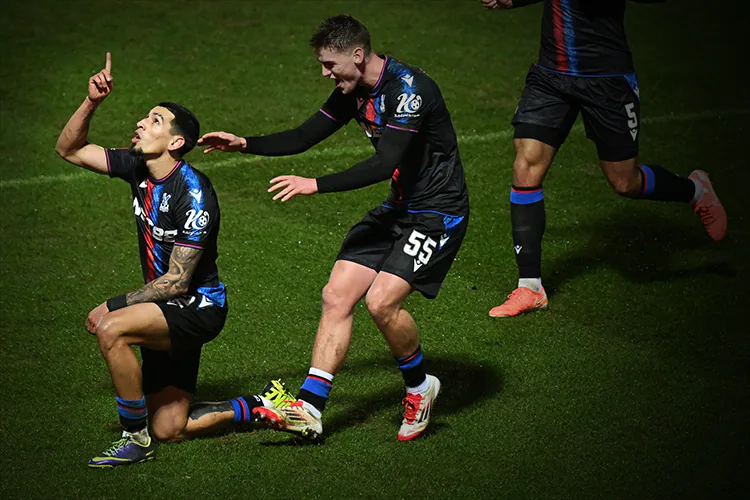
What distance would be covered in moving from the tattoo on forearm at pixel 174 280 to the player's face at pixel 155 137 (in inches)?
21.1

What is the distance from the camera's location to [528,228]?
24.5 ft

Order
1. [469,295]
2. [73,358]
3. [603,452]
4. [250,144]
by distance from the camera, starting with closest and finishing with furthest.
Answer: [603,452]
[250,144]
[73,358]
[469,295]

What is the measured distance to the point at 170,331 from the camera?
5.70 metres

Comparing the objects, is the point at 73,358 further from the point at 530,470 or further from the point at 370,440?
the point at 530,470

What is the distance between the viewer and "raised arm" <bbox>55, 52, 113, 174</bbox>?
5828 millimetres

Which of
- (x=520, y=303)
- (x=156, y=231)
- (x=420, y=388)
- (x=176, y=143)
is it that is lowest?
(x=520, y=303)

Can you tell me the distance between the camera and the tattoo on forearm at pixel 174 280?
564cm

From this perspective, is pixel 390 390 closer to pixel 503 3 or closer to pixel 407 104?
pixel 407 104

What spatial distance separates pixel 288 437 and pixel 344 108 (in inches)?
71.2

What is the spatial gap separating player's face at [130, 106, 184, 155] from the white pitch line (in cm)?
369

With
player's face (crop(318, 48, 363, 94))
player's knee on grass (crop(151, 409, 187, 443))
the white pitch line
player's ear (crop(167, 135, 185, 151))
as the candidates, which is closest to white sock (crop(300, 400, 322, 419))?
player's knee on grass (crop(151, 409, 187, 443))

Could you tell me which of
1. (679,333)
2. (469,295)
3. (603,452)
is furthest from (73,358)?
(679,333)

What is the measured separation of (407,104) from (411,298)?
2.19 meters

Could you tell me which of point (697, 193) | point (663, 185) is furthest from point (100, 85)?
point (697, 193)
